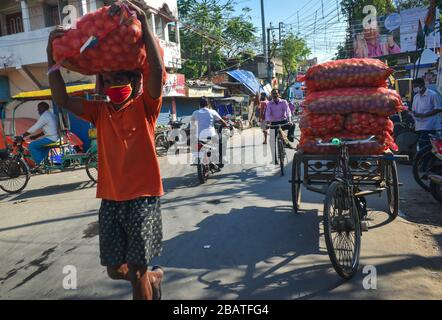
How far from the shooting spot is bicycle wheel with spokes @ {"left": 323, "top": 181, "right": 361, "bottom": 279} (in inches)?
138

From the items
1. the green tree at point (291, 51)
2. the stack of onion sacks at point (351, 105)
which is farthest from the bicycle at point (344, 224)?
the green tree at point (291, 51)

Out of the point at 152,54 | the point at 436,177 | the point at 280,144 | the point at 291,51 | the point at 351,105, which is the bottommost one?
the point at 436,177

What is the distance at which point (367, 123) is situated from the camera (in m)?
4.58

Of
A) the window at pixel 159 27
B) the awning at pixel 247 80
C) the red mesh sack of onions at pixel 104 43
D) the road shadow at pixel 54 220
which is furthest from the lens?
the awning at pixel 247 80

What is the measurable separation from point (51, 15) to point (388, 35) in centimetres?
1995

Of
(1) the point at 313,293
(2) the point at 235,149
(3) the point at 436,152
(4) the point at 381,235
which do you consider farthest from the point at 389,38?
(1) the point at 313,293

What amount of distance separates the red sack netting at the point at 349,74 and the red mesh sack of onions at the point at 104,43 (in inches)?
119

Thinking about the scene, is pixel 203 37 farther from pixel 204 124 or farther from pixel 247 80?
pixel 204 124

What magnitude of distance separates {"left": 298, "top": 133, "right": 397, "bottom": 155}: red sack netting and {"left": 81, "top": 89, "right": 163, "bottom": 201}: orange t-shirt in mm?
2570

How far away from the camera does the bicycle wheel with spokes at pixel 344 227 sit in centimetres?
352

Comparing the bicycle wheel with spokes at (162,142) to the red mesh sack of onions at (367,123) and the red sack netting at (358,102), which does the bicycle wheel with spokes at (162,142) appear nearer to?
the red sack netting at (358,102)

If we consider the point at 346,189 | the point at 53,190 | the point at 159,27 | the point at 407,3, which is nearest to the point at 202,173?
the point at 53,190

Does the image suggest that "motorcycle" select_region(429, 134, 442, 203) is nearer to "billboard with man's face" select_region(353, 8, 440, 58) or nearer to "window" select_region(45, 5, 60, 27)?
"window" select_region(45, 5, 60, 27)

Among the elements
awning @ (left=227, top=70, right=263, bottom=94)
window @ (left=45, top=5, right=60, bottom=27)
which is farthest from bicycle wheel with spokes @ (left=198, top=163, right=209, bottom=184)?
awning @ (left=227, top=70, right=263, bottom=94)
